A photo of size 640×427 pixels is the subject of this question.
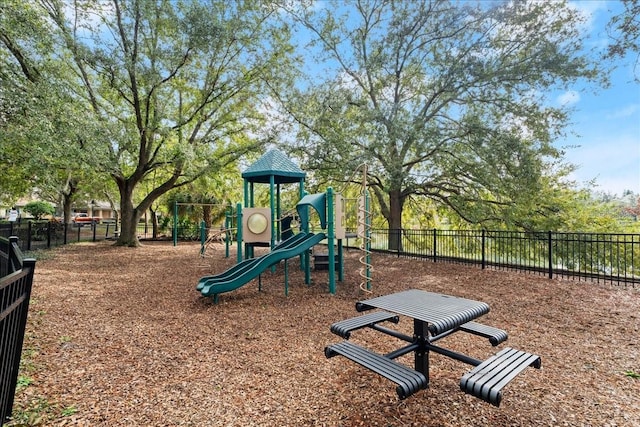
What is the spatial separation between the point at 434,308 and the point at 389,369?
2.61 ft

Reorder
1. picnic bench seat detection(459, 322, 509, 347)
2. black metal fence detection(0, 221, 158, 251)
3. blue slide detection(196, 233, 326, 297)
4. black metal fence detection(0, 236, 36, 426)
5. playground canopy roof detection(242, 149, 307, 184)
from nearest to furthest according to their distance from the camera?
black metal fence detection(0, 236, 36, 426) < picnic bench seat detection(459, 322, 509, 347) < blue slide detection(196, 233, 326, 297) < playground canopy roof detection(242, 149, 307, 184) < black metal fence detection(0, 221, 158, 251)

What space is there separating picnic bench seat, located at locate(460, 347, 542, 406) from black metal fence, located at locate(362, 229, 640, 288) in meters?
5.93

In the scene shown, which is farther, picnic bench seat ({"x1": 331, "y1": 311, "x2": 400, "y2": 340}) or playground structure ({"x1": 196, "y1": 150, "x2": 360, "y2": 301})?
playground structure ({"x1": 196, "y1": 150, "x2": 360, "y2": 301})

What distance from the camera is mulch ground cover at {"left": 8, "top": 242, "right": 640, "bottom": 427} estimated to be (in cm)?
246

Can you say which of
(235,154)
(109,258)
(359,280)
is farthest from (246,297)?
(235,154)

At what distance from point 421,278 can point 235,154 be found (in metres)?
10.6

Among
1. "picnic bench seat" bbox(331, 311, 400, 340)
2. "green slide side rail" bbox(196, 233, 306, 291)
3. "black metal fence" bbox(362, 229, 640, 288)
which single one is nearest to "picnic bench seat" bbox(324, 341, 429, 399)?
"picnic bench seat" bbox(331, 311, 400, 340)

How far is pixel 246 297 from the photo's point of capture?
20.1ft

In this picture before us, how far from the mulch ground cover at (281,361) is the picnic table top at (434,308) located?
2.22 ft

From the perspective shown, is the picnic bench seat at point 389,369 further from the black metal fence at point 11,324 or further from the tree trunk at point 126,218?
the tree trunk at point 126,218

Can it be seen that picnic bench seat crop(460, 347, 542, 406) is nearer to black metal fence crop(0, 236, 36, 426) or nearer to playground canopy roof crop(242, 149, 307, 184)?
black metal fence crop(0, 236, 36, 426)

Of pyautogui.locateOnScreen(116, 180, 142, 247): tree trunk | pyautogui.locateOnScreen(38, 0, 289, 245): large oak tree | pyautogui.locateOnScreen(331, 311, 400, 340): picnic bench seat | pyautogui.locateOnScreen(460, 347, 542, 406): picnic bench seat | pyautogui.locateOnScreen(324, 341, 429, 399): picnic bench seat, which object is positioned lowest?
pyautogui.locateOnScreen(324, 341, 429, 399): picnic bench seat

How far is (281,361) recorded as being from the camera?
3.40 meters

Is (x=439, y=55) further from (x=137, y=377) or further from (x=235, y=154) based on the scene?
(x=137, y=377)
